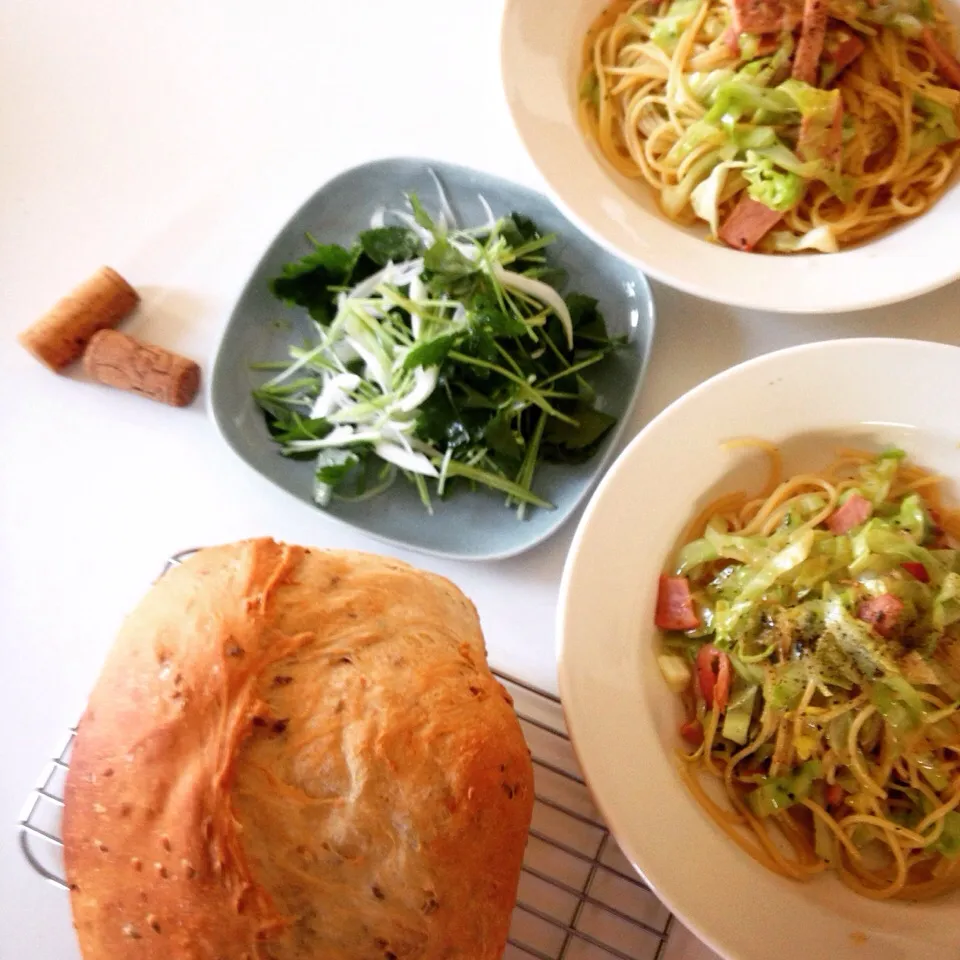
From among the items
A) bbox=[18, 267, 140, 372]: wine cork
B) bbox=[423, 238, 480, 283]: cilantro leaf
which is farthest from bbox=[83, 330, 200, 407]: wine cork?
bbox=[423, 238, 480, 283]: cilantro leaf

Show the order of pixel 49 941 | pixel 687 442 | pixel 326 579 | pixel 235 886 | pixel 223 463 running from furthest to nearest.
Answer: pixel 223 463, pixel 49 941, pixel 687 442, pixel 326 579, pixel 235 886

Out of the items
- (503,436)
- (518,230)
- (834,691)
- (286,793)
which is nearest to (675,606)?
(834,691)

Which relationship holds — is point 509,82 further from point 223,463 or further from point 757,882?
point 757,882

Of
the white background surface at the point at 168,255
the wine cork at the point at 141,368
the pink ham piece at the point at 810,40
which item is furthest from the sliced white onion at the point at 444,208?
the pink ham piece at the point at 810,40

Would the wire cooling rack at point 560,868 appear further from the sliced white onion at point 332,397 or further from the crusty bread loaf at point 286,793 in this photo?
the sliced white onion at point 332,397

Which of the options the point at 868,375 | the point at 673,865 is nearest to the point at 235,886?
the point at 673,865

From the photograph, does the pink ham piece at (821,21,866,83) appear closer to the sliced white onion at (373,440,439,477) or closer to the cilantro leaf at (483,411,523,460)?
the cilantro leaf at (483,411,523,460)
